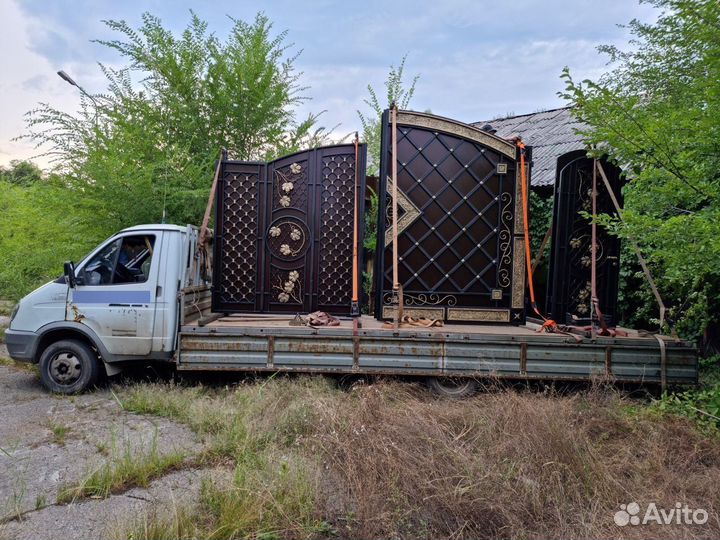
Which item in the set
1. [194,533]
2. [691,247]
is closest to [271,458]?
[194,533]

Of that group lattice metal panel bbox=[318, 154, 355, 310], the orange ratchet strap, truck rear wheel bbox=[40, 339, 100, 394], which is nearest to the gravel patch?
truck rear wheel bbox=[40, 339, 100, 394]

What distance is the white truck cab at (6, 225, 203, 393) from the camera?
208 inches

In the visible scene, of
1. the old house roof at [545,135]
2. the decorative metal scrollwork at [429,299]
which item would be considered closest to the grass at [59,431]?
the decorative metal scrollwork at [429,299]

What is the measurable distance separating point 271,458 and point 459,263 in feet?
12.0

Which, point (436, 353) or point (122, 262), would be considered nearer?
point (436, 353)

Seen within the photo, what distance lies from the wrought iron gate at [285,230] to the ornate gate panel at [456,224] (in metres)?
0.69

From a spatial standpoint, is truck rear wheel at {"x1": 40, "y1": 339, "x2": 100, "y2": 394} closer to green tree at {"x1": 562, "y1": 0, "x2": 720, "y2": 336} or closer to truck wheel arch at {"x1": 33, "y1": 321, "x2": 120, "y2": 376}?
truck wheel arch at {"x1": 33, "y1": 321, "x2": 120, "y2": 376}

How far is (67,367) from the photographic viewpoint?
5.39 meters

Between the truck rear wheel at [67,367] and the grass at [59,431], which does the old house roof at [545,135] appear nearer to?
the truck rear wheel at [67,367]

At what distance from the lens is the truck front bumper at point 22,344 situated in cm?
532

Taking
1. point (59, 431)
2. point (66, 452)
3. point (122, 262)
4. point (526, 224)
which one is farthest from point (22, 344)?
point (526, 224)

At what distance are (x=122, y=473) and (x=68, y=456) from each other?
2.72 ft

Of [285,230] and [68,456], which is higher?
[285,230]

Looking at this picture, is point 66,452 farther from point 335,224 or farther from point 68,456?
point 335,224
